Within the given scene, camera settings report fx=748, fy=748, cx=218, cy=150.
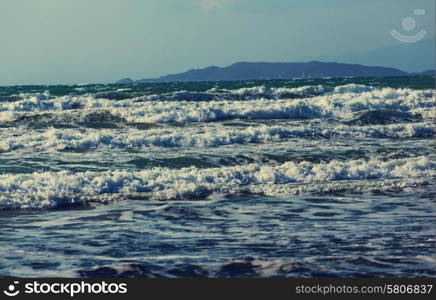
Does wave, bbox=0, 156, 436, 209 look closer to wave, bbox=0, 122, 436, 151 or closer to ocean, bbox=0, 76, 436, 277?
ocean, bbox=0, 76, 436, 277

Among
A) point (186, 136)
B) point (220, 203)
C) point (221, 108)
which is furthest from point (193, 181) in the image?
point (221, 108)

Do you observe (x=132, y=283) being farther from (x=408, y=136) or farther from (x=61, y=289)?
(x=408, y=136)

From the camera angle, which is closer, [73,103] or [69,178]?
[69,178]

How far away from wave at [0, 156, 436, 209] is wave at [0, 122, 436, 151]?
5.88m

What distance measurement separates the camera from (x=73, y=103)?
4056 cm

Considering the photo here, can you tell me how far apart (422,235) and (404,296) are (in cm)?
317

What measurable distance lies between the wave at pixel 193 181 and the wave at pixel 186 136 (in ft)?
19.3

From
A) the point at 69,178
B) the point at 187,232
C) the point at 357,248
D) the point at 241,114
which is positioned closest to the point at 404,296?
the point at 357,248

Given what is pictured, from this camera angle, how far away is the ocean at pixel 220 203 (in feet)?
26.5

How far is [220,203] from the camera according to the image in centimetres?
1200

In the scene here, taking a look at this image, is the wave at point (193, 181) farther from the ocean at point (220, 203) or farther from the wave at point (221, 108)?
the wave at point (221, 108)

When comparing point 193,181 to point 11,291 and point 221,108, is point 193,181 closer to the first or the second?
point 11,291

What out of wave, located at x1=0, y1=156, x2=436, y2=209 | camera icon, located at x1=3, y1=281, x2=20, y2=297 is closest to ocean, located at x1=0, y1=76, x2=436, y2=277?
wave, located at x1=0, y1=156, x2=436, y2=209

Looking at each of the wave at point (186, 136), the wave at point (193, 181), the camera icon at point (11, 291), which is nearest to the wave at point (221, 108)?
the wave at point (186, 136)
